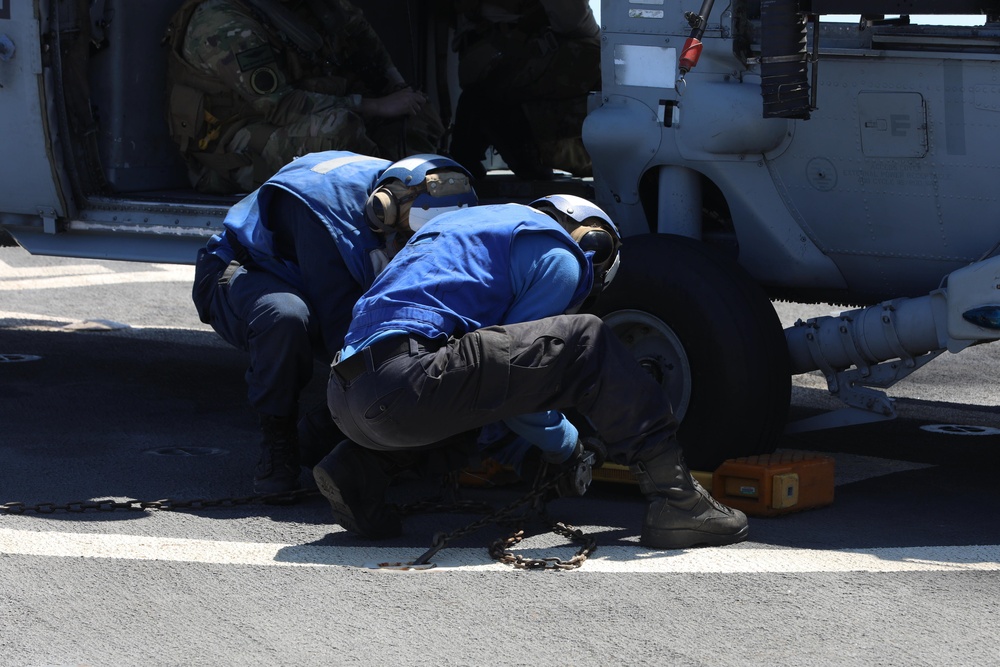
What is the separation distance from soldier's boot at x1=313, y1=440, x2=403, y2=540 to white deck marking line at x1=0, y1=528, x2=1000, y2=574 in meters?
0.10

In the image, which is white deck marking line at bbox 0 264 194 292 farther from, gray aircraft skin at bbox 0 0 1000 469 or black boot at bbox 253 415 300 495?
gray aircraft skin at bbox 0 0 1000 469

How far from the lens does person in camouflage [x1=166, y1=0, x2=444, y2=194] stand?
6.52m

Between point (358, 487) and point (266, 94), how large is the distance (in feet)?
9.08

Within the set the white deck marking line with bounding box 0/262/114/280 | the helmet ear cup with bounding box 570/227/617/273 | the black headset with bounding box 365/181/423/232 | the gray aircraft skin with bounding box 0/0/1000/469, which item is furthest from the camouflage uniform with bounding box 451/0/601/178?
the white deck marking line with bounding box 0/262/114/280

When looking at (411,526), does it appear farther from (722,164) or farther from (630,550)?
(722,164)

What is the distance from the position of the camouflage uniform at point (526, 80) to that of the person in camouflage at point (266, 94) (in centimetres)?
48

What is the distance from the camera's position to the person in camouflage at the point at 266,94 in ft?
21.4

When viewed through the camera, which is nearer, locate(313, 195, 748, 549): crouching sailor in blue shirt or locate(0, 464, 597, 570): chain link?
locate(313, 195, 748, 549): crouching sailor in blue shirt

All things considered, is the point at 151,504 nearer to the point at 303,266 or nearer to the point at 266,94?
the point at 303,266

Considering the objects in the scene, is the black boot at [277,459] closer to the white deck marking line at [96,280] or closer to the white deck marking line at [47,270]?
the white deck marking line at [96,280]

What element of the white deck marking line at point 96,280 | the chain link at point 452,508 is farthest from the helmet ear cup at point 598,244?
the white deck marking line at point 96,280

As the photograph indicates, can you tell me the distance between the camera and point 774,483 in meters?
4.64

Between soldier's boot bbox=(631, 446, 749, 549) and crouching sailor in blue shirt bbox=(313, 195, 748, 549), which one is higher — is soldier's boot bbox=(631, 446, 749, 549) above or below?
below

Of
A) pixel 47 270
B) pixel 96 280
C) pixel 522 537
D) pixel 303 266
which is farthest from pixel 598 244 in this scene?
pixel 47 270
